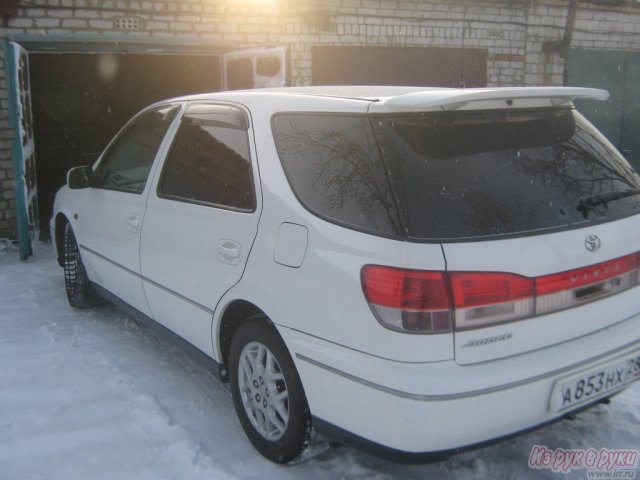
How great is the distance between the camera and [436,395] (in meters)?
2.00

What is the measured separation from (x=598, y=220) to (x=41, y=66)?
37.6 ft

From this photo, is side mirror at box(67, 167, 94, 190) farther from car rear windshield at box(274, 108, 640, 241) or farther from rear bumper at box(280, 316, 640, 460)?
rear bumper at box(280, 316, 640, 460)

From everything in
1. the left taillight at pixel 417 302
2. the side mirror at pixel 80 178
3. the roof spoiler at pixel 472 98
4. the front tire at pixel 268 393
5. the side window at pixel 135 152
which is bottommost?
the front tire at pixel 268 393

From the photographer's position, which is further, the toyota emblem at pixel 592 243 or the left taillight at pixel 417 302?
the toyota emblem at pixel 592 243

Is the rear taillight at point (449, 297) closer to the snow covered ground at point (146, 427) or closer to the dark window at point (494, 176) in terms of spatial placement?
the dark window at point (494, 176)

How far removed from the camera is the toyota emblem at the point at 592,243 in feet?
7.49

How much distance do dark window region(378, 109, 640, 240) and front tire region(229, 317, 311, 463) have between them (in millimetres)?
853

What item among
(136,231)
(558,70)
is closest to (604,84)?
(558,70)

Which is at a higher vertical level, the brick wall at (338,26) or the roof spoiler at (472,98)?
the brick wall at (338,26)

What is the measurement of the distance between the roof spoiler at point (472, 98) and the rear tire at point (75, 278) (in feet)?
10.5

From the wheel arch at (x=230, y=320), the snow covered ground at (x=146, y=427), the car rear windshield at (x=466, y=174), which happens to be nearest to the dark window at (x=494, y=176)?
the car rear windshield at (x=466, y=174)

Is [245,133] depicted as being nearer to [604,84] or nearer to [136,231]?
[136,231]

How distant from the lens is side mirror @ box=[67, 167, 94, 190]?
424 cm

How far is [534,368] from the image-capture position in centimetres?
213
